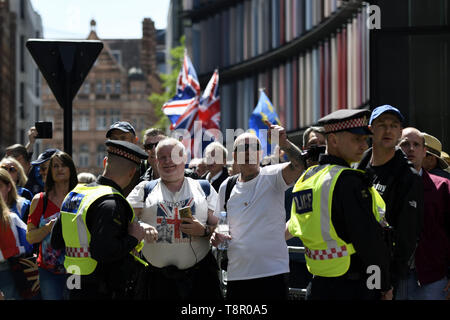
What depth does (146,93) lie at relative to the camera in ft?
380

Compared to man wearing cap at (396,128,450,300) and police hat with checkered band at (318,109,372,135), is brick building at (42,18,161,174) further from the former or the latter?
police hat with checkered band at (318,109,372,135)

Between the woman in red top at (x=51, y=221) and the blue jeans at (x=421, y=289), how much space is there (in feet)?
8.54

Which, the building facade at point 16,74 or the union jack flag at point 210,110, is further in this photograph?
the building facade at point 16,74

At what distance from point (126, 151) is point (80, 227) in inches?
23.7

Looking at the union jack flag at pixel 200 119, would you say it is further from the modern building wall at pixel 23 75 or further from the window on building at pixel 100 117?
the window on building at pixel 100 117

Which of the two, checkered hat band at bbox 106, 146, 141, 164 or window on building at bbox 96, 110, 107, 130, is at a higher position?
window on building at bbox 96, 110, 107, 130

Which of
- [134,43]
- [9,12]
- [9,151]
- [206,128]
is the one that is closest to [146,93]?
[134,43]

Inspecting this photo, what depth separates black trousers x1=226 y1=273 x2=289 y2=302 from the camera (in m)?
6.29

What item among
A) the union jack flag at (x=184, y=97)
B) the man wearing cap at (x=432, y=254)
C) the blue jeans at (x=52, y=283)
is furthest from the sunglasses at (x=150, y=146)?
the union jack flag at (x=184, y=97)

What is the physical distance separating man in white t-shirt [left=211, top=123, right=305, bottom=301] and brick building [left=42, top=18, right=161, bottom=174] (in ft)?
356

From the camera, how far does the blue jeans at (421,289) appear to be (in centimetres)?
634

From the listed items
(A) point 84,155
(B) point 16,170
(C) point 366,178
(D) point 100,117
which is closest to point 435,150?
(C) point 366,178

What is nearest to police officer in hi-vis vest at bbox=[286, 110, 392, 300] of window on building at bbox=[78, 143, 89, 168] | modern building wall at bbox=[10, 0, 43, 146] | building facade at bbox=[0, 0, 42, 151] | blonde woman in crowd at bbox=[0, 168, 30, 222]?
blonde woman in crowd at bbox=[0, 168, 30, 222]

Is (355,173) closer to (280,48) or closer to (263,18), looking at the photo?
(280,48)
